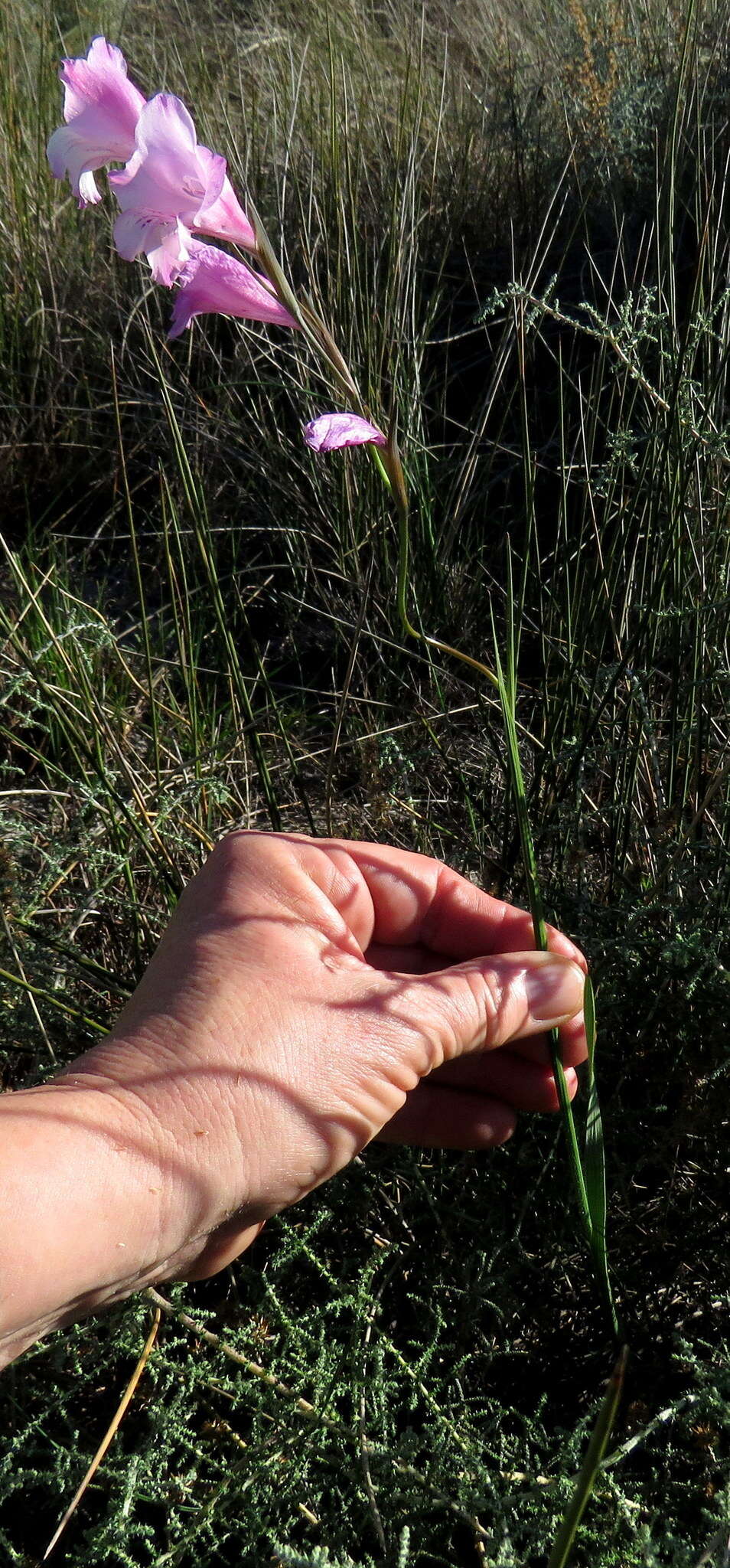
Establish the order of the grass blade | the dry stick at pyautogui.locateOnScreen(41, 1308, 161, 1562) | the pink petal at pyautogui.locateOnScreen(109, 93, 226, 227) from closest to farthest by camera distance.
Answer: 1. the grass blade
2. the pink petal at pyautogui.locateOnScreen(109, 93, 226, 227)
3. the dry stick at pyautogui.locateOnScreen(41, 1308, 161, 1562)

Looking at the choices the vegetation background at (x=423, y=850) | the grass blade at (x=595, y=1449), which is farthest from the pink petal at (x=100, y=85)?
the grass blade at (x=595, y=1449)

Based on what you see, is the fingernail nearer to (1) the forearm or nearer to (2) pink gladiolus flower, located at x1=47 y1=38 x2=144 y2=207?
(1) the forearm

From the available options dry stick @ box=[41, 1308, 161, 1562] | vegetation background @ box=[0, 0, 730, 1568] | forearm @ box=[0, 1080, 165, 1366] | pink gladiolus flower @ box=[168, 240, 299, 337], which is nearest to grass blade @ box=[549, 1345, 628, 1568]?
vegetation background @ box=[0, 0, 730, 1568]

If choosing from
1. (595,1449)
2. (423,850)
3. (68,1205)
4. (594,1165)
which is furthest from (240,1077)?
(423,850)

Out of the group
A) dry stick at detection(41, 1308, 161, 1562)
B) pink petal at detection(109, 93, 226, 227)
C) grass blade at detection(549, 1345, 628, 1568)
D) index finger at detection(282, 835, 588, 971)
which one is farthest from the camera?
index finger at detection(282, 835, 588, 971)

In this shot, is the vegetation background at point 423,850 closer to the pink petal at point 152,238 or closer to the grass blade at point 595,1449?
the grass blade at point 595,1449

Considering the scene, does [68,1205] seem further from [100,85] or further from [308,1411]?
[100,85]

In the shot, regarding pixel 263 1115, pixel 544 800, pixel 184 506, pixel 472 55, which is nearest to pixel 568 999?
pixel 263 1115
